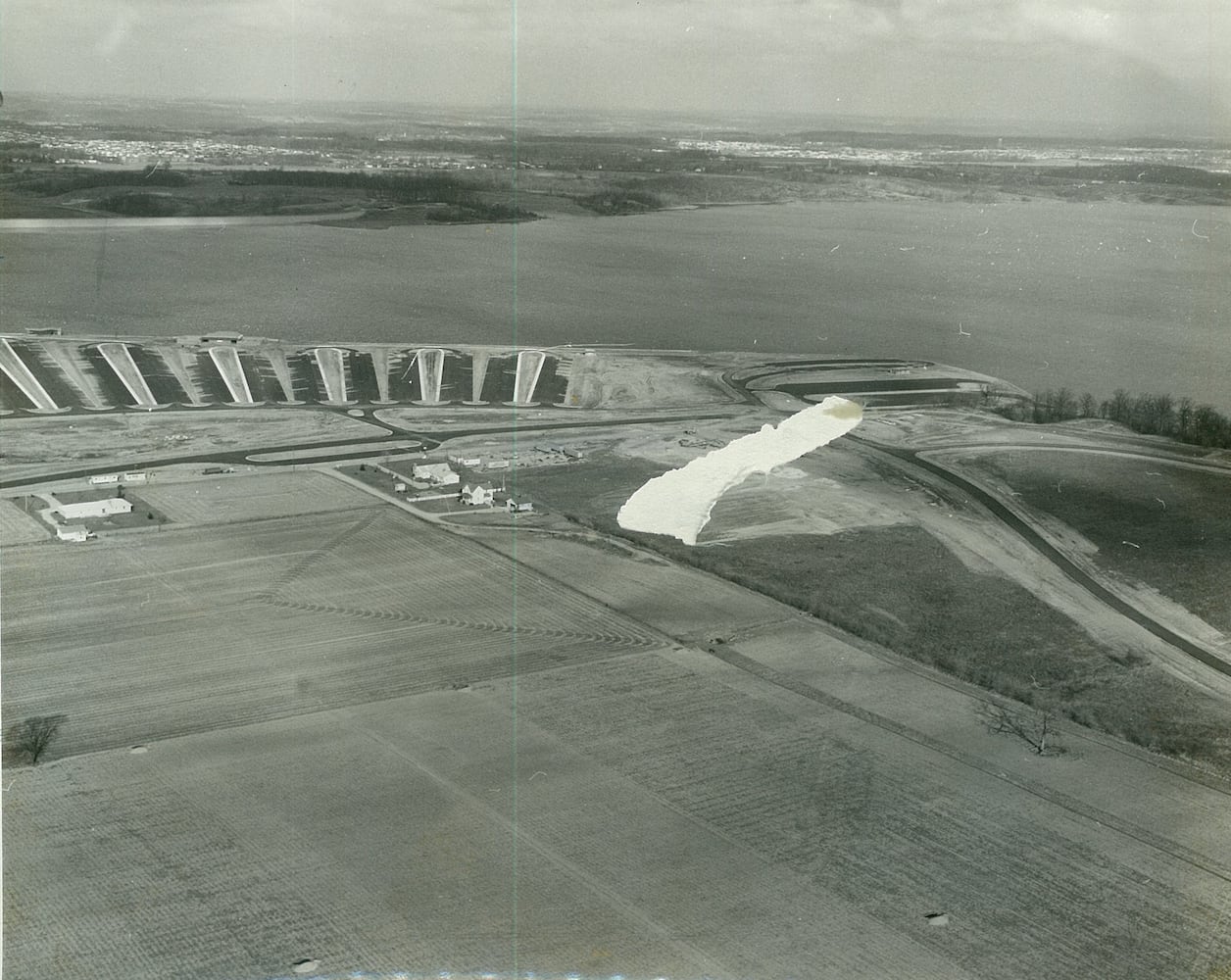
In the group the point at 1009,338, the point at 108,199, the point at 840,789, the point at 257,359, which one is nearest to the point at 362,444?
the point at 257,359

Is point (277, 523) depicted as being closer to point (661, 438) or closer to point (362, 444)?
point (362, 444)

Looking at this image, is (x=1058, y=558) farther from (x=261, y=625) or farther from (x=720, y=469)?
(x=261, y=625)

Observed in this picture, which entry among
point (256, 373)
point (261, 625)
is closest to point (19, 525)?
point (261, 625)

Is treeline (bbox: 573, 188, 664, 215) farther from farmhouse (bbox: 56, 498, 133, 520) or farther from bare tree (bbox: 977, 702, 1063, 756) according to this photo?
bare tree (bbox: 977, 702, 1063, 756)

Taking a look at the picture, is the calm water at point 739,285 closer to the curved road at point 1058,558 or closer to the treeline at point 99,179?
the treeline at point 99,179

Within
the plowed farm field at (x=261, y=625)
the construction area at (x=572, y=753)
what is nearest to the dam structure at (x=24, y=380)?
the construction area at (x=572, y=753)

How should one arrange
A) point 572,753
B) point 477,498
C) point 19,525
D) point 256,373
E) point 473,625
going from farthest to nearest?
point 256,373, point 477,498, point 19,525, point 473,625, point 572,753

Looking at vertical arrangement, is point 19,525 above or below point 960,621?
above
